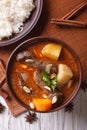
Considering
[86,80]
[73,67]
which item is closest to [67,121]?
[86,80]

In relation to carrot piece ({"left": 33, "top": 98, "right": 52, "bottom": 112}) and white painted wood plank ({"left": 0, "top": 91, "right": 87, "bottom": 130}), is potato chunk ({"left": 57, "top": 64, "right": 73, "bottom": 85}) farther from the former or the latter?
white painted wood plank ({"left": 0, "top": 91, "right": 87, "bottom": 130})

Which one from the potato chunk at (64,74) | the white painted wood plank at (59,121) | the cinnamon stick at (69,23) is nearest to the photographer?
the potato chunk at (64,74)

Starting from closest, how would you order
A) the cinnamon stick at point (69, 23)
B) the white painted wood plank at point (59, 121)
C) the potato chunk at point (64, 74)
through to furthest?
1. the potato chunk at point (64, 74)
2. the cinnamon stick at point (69, 23)
3. the white painted wood plank at point (59, 121)

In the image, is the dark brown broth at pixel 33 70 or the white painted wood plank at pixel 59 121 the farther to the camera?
the white painted wood plank at pixel 59 121

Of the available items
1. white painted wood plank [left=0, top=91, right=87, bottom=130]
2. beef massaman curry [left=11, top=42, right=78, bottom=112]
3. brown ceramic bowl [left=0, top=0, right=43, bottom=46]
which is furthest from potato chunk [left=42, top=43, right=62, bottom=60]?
white painted wood plank [left=0, top=91, right=87, bottom=130]

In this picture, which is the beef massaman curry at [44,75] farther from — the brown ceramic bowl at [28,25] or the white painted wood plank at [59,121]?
the white painted wood plank at [59,121]

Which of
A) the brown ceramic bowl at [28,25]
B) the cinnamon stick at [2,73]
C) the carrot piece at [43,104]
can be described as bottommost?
the carrot piece at [43,104]

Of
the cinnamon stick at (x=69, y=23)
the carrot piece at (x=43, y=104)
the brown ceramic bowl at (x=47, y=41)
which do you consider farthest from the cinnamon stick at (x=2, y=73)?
the cinnamon stick at (x=69, y=23)

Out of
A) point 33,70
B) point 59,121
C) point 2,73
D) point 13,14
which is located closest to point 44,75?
point 33,70
